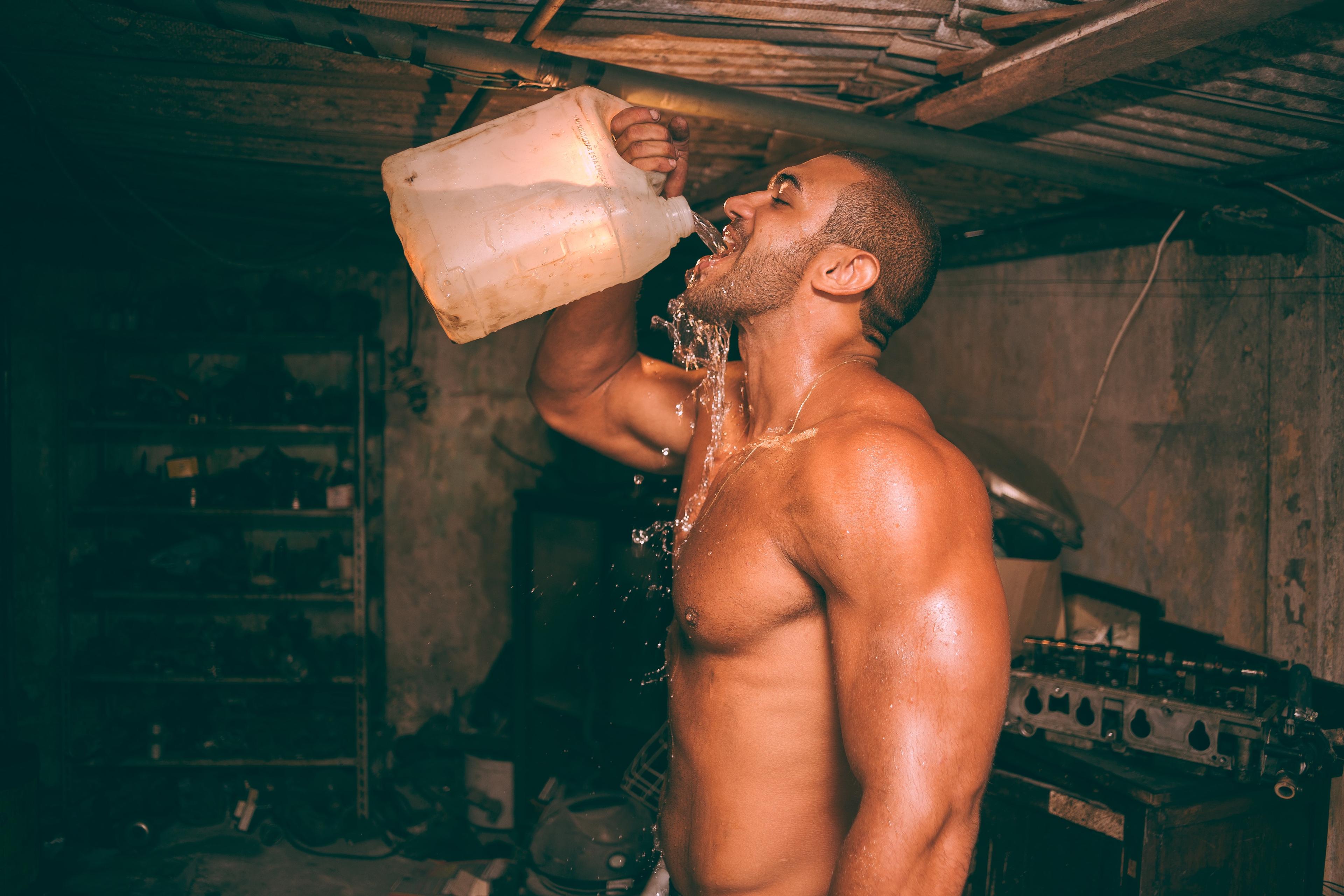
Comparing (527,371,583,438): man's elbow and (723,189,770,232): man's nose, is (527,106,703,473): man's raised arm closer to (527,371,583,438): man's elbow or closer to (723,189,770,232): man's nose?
(527,371,583,438): man's elbow

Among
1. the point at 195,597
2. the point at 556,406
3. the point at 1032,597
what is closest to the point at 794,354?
the point at 556,406

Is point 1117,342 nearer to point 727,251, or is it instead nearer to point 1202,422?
point 1202,422

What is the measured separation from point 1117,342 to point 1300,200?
900 mm

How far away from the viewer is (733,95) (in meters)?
1.92

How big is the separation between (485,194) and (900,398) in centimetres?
84

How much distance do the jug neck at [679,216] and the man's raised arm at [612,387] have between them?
0.77 ft

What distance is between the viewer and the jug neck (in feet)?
5.31

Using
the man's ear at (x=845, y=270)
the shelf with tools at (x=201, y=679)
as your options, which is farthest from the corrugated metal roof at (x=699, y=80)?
the shelf with tools at (x=201, y=679)

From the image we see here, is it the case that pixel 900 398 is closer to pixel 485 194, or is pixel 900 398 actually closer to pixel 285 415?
pixel 485 194

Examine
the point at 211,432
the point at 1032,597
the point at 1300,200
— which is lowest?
the point at 1032,597

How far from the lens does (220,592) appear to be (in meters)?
4.42

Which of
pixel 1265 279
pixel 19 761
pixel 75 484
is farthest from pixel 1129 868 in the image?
pixel 75 484

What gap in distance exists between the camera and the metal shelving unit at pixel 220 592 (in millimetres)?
4391

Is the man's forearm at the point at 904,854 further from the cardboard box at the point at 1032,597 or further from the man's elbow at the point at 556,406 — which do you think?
the cardboard box at the point at 1032,597
